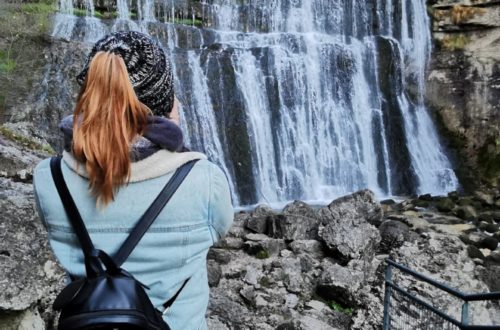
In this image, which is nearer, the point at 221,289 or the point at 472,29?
the point at 221,289

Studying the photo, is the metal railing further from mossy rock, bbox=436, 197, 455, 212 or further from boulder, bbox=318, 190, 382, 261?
mossy rock, bbox=436, 197, 455, 212

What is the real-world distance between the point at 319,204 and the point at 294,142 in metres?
2.06

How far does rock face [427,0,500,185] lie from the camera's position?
15977 millimetres

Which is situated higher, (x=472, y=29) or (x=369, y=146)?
(x=472, y=29)

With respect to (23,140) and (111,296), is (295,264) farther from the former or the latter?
(111,296)

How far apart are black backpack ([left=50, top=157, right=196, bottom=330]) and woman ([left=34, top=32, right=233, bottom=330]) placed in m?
0.03

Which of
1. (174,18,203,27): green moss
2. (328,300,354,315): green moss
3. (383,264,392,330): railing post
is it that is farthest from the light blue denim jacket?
(174,18,203,27): green moss

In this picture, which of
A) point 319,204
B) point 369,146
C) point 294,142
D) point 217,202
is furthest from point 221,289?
point 369,146

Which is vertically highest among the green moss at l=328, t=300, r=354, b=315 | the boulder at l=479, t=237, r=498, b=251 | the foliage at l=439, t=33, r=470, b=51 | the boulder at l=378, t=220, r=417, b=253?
the foliage at l=439, t=33, r=470, b=51

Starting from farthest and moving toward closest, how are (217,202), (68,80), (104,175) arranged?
Result: (68,80)
(217,202)
(104,175)

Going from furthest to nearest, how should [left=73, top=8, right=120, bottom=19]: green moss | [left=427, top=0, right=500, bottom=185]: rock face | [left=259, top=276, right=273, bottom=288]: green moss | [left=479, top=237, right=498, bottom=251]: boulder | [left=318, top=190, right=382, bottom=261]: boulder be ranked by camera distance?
[left=427, top=0, right=500, bottom=185]: rock face → [left=73, top=8, right=120, bottom=19]: green moss → [left=479, top=237, right=498, bottom=251]: boulder → [left=318, top=190, right=382, bottom=261]: boulder → [left=259, top=276, right=273, bottom=288]: green moss

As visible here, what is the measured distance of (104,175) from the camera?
50.0 inches

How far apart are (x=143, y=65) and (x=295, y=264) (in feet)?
18.7

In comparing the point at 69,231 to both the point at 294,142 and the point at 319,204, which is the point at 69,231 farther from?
the point at 294,142
